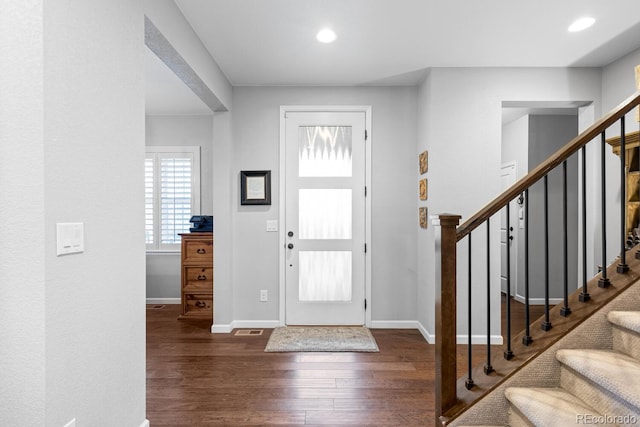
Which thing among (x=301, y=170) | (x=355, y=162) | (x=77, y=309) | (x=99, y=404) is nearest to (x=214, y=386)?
(x=99, y=404)

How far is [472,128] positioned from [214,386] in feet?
10.3

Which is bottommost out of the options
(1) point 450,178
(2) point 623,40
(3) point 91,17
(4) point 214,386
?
(4) point 214,386

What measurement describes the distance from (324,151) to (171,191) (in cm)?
241

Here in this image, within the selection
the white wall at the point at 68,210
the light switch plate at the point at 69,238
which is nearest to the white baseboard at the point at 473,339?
the white wall at the point at 68,210

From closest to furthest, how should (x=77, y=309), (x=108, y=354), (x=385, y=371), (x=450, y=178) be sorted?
(x=77, y=309), (x=108, y=354), (x=385, y=371), (x=450, y=178)

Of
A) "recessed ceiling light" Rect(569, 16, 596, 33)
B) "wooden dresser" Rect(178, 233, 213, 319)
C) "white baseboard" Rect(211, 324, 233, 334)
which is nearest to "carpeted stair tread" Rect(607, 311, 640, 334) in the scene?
"recessed ceiling light" Rect(569, 16, 596, 33)

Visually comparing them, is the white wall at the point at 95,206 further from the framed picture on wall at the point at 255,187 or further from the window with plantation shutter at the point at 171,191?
the window with plantation shutter at the point at 171,191

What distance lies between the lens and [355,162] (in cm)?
414

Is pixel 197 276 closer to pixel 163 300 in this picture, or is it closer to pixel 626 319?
pixel 163 300

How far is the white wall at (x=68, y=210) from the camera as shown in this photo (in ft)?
4.17

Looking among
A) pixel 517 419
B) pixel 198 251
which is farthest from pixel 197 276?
pixel 517 419

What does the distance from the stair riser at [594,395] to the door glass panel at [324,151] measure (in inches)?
108

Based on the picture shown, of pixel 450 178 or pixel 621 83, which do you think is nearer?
pixel 621 83

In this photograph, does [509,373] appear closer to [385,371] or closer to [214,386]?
[385,371]
